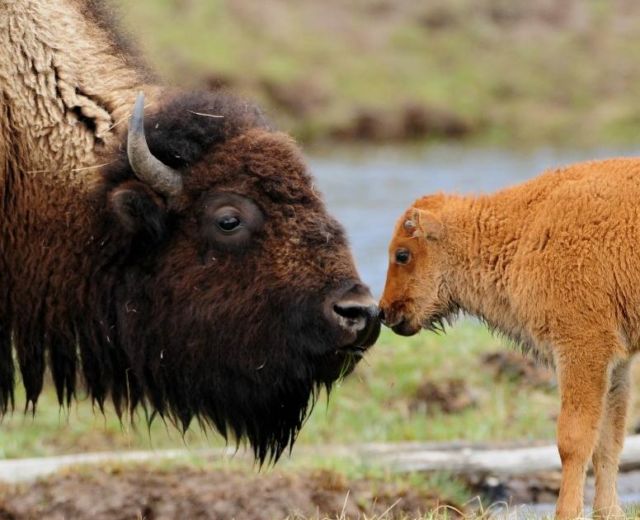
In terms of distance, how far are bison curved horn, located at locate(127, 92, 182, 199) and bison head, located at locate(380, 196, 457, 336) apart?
159 centimetres

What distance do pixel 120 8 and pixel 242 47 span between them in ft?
109

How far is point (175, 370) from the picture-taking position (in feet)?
21.3

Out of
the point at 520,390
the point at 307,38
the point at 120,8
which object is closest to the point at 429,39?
the point at 307,38

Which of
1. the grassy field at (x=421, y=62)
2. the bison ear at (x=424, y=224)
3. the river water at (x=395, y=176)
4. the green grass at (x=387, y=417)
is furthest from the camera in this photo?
the grassy field at (x=421, y=62)

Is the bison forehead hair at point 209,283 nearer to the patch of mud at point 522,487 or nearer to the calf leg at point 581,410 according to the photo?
the calf leg at point 581,410

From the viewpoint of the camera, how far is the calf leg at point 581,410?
21.4 ft

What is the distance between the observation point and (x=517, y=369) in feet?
35.2

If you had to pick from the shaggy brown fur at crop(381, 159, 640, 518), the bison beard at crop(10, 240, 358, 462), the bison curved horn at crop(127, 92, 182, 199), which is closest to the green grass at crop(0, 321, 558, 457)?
the shaggy brown fur at crop(381, 159, 640, 518)

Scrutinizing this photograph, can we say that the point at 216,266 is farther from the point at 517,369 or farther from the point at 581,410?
the point at 517,369

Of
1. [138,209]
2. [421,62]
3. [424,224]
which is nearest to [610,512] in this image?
[424,224]

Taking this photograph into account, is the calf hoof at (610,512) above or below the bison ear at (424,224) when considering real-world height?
below

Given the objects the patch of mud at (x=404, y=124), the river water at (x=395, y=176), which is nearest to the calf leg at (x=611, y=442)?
the river water at (x=395, y=176)

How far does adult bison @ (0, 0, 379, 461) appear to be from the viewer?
247 inches

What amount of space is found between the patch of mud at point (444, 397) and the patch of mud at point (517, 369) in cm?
37
